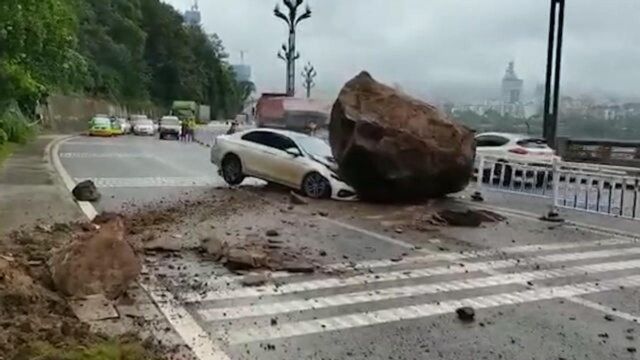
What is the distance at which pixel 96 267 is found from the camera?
7012mm

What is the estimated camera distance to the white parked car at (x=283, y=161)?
53.0 feet

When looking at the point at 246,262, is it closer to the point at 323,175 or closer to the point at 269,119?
the point at 323,175

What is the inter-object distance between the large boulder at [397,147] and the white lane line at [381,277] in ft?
16.0

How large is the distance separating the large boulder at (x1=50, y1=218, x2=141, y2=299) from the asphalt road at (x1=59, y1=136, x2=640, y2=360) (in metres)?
0.40

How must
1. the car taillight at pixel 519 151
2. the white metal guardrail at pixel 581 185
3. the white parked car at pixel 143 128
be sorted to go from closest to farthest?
the white metal guardrail at pixel 581 185
the car taillight at pixel 519 151
the white parked car at pixel 143 128

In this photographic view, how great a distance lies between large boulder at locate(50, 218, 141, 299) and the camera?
6844 millimetres

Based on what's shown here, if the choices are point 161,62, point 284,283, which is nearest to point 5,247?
point 284,283

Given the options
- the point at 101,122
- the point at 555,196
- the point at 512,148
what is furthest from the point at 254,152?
the point at 101,122

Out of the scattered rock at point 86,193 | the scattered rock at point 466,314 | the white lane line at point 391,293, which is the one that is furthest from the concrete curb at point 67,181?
the scattered rock at point 466,314

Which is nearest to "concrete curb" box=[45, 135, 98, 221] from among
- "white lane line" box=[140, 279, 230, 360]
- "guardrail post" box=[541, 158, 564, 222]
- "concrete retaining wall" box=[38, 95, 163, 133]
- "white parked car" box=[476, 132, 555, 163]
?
"white lane line" box=[140, 279, 230, 360]

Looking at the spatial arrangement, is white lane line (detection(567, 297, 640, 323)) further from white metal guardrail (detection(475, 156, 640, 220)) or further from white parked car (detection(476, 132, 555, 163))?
white parked car (detection(476, 132, 555, 163))

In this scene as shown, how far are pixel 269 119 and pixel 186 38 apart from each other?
62.5 metres

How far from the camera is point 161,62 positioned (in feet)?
324

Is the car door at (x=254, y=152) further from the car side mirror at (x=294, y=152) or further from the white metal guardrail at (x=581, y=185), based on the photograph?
the white metal guardrail at (x=581, y=185)
